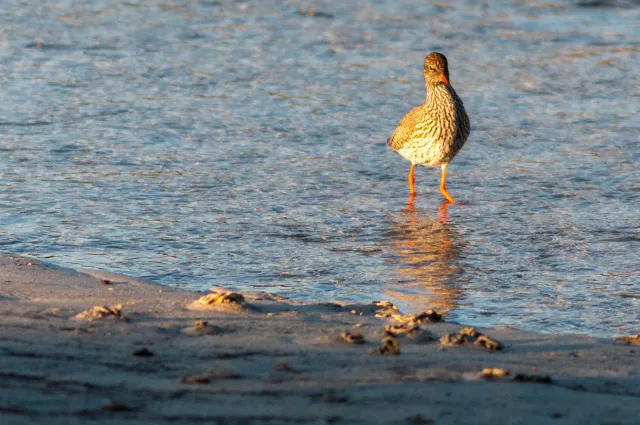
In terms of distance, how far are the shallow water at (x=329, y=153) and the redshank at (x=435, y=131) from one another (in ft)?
0.89

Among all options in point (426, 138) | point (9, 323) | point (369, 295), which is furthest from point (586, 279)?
point (9, 323)

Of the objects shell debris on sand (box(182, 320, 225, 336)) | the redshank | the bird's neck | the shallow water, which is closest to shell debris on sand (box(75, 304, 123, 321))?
shell debris on sand (box(182, 320, 225, 336))

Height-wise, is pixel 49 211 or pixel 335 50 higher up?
pixel 335 50

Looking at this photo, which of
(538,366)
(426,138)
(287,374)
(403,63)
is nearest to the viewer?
(287,374)

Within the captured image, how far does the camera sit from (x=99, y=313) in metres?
5.30

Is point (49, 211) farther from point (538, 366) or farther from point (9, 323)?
point (538, 366)

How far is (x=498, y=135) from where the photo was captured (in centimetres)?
1136

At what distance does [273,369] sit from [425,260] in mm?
3452

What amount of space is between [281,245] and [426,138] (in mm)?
2627

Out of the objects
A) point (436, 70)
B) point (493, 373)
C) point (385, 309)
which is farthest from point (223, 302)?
point (436, 70)

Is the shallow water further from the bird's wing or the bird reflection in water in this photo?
the bird's wing

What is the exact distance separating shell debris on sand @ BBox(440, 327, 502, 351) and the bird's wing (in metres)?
5.03

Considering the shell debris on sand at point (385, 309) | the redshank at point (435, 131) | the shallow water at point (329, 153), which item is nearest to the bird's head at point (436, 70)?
the redshank at point (435, 131)

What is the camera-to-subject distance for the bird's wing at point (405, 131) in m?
10.3
